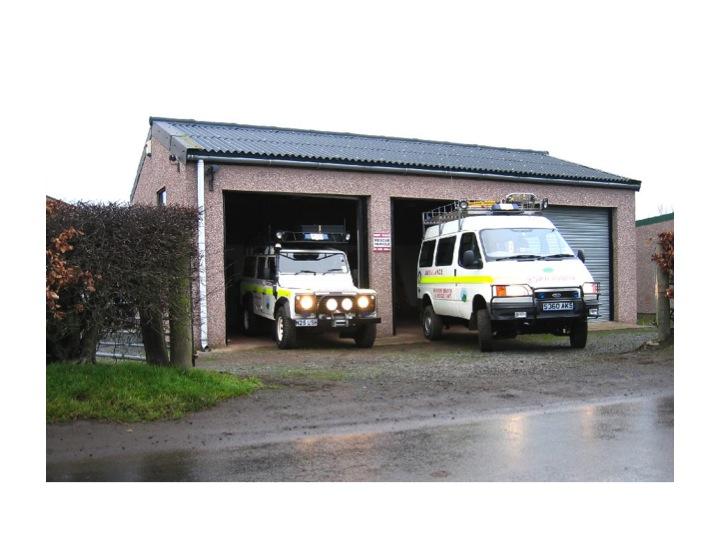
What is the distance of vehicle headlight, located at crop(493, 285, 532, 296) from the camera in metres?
12.4

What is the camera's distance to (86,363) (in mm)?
8625

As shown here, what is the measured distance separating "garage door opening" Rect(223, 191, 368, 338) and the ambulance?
972mm

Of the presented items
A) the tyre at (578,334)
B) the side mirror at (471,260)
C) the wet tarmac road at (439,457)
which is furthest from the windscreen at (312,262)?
the wet tarmac road at (439,457)

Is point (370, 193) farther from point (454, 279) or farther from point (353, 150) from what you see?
point (454, 279)

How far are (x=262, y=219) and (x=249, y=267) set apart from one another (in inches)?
180

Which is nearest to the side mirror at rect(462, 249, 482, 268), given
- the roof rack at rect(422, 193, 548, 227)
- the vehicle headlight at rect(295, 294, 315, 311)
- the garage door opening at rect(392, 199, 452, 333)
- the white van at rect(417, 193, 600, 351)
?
the white van at rect(417, 193, 600, 351)

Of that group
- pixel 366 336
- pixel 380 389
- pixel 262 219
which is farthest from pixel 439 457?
pixel 262 219

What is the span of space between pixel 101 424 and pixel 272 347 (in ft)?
23.0

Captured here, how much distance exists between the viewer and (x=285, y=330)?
1346 cm

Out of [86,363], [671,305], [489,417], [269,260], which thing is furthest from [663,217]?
[86,363]

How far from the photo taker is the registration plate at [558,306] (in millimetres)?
12406

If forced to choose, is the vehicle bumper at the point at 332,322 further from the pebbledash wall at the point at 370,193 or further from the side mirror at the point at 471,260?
the side mirror at the point at 471,260

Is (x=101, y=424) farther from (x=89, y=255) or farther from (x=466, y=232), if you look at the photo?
(x=466, y=232)

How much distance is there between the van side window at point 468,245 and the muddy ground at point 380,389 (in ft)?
5.71
